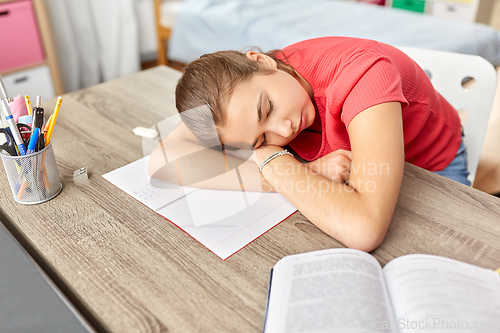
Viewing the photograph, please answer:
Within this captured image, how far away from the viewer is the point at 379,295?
0.47 metres

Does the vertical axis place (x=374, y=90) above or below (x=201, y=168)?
above

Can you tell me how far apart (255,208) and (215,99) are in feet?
0.75

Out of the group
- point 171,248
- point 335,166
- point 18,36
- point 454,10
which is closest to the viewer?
point 171,248

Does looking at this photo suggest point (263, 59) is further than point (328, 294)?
Yes

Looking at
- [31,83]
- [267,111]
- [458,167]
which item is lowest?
[31,83]

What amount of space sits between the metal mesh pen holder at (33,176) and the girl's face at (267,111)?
0.32m

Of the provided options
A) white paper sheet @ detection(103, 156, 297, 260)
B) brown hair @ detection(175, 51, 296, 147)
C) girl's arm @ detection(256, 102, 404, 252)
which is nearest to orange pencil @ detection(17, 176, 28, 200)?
white paper sheet @ detection(103, 156, 297, 260)

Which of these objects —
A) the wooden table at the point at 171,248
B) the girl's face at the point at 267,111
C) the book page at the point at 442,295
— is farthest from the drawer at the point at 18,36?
the book page at the point at 442,295

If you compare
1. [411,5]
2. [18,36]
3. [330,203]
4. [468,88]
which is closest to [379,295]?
[330,203]

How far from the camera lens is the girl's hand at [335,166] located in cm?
71

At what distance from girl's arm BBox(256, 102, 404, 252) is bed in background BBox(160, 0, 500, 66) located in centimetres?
142

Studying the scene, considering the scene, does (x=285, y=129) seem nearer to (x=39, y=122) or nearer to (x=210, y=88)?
(x=210, y=88)

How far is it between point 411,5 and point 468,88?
2.94 meters

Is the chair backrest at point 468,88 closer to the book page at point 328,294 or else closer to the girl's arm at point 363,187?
the girl's arm at point 363,187
